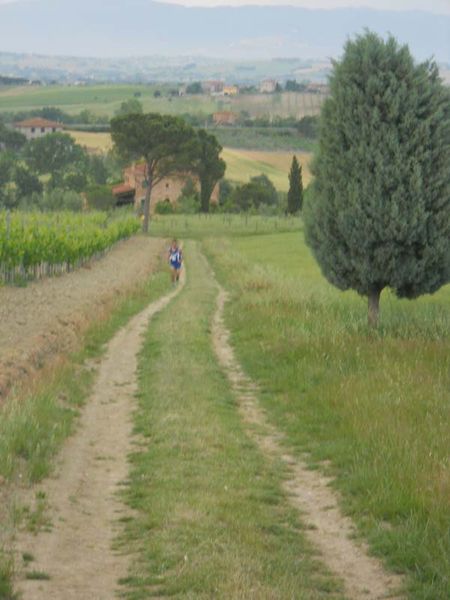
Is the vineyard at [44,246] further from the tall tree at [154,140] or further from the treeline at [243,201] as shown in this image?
the treeline at [243,201]

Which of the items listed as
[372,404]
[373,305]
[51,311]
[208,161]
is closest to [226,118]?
[208,161]

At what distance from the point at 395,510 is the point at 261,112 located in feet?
527

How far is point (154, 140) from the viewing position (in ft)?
247

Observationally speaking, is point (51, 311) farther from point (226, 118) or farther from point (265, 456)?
point (226, 118)

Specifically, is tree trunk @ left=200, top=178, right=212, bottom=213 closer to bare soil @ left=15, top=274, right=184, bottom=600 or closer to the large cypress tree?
the large cypress tree

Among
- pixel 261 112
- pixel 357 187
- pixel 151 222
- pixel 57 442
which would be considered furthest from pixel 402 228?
pixel 261 112

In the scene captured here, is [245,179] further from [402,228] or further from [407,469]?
[407,469]

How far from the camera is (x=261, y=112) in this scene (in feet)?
546

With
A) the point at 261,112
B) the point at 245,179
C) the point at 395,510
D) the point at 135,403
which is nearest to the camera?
the point at 395,510

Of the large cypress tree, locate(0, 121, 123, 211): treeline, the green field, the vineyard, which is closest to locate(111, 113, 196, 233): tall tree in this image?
locate(0, 121, 123, 211): treeline

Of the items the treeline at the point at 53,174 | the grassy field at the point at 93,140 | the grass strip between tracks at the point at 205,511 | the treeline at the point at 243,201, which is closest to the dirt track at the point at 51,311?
the grass strip between tracks at the point at 205,511

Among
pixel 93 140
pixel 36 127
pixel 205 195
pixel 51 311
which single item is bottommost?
pixel 205 195

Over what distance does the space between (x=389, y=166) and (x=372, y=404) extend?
25.9ft

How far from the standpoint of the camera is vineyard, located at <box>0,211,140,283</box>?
1377 inches
